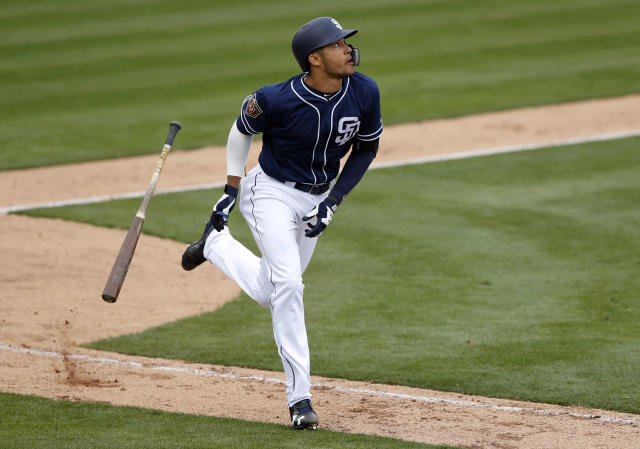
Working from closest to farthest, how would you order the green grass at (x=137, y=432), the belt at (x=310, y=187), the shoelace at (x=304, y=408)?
1. the green grass at (x=137, y=432)
2. the shoelace at (x=304, y=408)
3. the belt at (x=310, y=187)

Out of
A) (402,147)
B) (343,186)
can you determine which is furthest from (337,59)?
(402,147)

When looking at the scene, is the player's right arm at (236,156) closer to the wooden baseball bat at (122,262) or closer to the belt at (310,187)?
the belt at (310,187)

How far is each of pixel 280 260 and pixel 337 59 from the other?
1118 mm

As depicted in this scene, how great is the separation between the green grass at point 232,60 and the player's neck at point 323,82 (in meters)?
8.34

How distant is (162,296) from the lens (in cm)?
813

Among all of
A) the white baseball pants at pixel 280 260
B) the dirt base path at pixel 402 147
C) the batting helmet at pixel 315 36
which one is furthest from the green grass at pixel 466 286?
the batting helmet at pixel 315 36

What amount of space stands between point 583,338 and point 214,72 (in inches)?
465

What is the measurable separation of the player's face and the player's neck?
0.04 metres

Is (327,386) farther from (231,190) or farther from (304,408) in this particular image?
(231,190)

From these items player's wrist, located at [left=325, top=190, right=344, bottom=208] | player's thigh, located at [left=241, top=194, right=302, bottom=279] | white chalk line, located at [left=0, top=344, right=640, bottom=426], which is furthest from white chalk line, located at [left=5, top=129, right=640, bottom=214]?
player's wrist, located at [left=325, top=190, right=344, bottom=208]

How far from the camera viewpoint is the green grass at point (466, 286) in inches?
257

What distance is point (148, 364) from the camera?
21.6ft

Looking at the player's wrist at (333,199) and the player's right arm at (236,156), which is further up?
the player's right arm at (236,156)

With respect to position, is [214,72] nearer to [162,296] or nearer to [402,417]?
[162,296]
